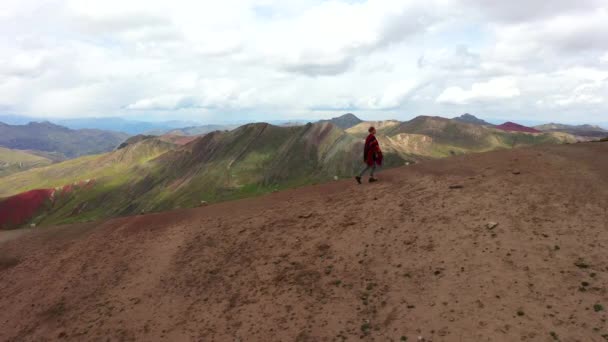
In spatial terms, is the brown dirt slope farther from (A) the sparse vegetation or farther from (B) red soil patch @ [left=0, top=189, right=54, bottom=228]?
(B) red soil patch @ [left=0, top=189, right=54, bottom=228]

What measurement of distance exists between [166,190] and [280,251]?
13136 cm

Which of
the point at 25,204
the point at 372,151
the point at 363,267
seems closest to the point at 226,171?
the point at 25,204

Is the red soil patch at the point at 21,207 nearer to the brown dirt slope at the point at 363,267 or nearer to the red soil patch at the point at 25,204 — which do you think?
the red soil patch at the point at 25,204

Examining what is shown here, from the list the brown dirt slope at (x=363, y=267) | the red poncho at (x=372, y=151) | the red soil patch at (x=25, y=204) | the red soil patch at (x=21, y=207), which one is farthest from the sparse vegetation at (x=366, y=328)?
the red soil patch at (x=21, y=207)

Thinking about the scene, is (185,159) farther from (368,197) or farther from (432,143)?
(368,197)

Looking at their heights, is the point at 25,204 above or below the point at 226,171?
below

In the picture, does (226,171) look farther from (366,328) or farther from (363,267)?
(366,328)

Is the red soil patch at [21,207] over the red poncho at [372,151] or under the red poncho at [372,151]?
under

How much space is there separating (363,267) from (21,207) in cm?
17106

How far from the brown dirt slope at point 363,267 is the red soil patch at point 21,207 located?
144 m

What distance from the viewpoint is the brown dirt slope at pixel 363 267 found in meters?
10.0

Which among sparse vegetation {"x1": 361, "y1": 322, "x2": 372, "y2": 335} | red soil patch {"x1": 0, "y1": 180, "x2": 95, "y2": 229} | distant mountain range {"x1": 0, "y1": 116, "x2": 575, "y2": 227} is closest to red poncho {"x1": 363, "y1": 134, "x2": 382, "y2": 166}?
sparse vegetation {"x1": 361, "y1": 322, "x2": 372, "y2": 335}

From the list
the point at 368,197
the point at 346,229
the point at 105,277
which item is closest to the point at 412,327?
the point at 346,229

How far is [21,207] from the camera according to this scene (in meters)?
146
